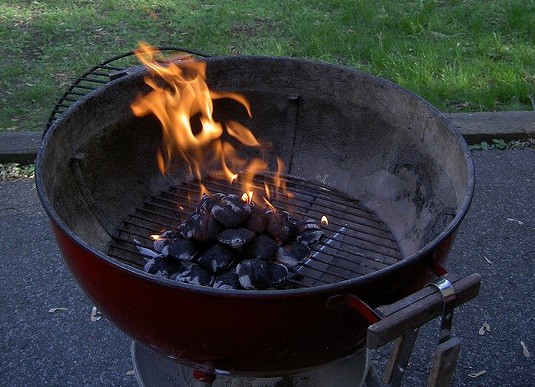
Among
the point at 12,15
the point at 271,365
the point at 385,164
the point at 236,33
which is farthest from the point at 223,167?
the point at 12,15

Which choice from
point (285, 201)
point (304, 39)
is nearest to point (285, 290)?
point (285, 201)

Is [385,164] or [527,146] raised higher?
[385,164]

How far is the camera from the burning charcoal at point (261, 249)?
1846mm

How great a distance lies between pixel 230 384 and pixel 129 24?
3413 millimetres

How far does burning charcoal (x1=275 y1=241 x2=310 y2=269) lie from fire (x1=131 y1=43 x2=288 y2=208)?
267mm

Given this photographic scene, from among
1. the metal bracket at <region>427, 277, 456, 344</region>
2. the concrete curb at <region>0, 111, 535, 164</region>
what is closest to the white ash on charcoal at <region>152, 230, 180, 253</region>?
the metal bracket at <region>427, 277, 456, 344</region>

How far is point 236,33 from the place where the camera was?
4.57 m

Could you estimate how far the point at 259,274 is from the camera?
1741mm

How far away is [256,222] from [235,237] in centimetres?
11

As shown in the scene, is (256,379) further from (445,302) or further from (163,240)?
(445,302)

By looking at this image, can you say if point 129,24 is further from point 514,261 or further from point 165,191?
point 514,261

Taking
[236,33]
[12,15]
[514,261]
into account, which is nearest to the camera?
[514,261]

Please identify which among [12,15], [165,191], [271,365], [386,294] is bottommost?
[12,15]

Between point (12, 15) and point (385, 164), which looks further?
point (12, 15)
